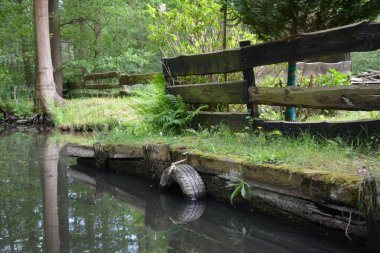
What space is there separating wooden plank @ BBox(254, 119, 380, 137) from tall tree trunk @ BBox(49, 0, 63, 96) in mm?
17392

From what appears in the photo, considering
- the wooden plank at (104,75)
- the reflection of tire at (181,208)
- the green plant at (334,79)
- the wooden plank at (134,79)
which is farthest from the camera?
the wooden plank at (104,75)

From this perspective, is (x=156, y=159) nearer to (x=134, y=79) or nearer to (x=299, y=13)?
(x=299, y=13)

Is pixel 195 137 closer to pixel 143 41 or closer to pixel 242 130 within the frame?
pixel 242 130

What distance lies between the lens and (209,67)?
247 inches

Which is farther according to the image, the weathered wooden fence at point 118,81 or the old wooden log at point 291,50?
the weathered wooden fence at point 118,81

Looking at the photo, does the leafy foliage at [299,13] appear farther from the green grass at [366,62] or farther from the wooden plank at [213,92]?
the green grass at [366,62]

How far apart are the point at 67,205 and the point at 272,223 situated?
97.0 inches

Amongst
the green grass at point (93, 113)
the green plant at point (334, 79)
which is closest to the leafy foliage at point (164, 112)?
the green plant at point (334, 79)

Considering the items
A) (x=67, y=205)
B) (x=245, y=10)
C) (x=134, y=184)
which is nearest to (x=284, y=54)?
(x=245, y=10)

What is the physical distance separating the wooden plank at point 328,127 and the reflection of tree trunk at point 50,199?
281 centimetres

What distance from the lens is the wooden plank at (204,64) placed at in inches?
227

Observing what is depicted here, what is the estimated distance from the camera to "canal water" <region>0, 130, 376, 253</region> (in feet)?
12.0

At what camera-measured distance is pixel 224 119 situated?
614 cm

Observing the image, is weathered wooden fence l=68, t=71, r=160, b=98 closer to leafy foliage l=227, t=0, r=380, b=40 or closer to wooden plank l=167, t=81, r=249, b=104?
wooden plank l=167, t=81, r=249, b=104
